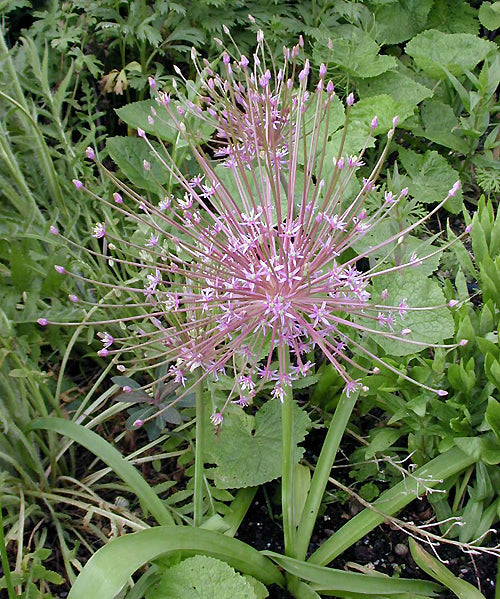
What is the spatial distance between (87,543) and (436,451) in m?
1.02

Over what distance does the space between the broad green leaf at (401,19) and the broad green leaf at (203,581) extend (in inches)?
104

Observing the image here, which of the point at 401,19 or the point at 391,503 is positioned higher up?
the point at 401,19

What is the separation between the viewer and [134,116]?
246 cm

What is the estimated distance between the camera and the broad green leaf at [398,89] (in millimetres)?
2695

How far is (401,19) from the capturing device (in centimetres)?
319

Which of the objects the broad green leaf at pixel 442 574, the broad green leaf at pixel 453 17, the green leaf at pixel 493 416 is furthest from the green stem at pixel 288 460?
the broad green leaf at pixel 453 17

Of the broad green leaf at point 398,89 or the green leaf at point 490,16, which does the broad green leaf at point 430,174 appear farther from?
the green leaf at point 490,16

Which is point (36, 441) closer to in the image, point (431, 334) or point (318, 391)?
point (318, 391)

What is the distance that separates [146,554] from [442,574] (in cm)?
75

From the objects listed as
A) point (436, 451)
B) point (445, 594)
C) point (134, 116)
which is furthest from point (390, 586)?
point (134, 116)

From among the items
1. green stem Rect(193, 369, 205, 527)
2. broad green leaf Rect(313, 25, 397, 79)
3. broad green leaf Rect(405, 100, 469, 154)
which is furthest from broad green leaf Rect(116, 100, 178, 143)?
green stem Rect(193, 369, 205, 527)

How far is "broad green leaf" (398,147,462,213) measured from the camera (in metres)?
2.62

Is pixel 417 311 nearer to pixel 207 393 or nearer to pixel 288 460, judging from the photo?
pixel 288 460

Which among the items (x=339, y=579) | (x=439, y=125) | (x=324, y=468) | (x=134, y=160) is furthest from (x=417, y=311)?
(x=439, y=125)
